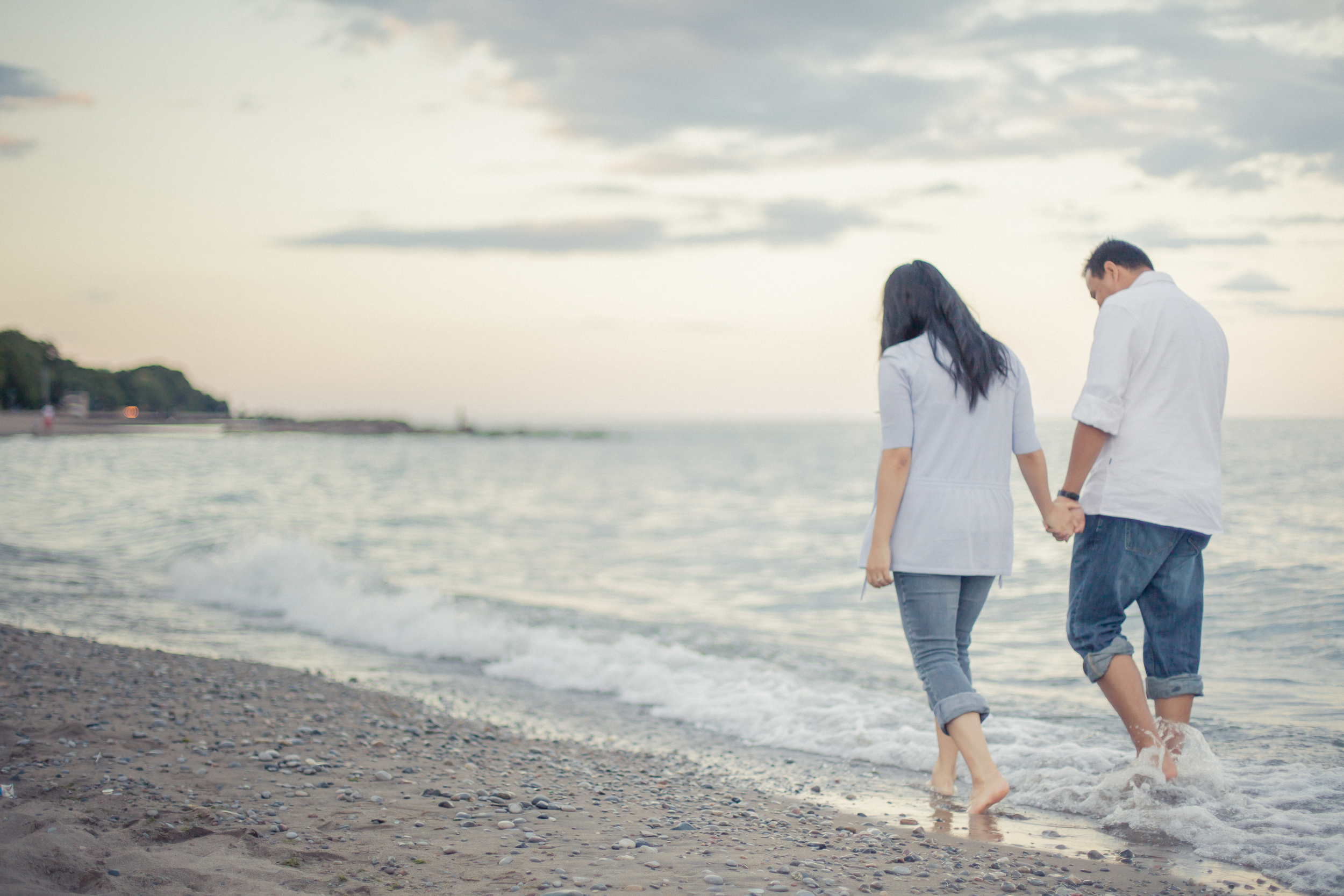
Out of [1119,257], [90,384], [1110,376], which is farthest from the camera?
[90,384]

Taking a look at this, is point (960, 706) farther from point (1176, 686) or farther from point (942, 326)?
point (942, 326)

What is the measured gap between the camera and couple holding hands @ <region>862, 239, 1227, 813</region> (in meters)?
3.24

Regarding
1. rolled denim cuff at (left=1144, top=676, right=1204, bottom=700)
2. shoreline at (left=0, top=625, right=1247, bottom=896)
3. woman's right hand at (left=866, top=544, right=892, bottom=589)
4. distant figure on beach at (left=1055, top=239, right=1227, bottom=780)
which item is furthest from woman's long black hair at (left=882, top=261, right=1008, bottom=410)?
shoreline at (left=0, top=625, right=1247, bottom=896)

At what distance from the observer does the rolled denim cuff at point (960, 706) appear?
332cm

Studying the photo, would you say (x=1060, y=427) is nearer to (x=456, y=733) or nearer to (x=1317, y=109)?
(x=1317, y=109)

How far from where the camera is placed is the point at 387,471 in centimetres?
3925

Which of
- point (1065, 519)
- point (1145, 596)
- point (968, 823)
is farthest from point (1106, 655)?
point (968, 823)

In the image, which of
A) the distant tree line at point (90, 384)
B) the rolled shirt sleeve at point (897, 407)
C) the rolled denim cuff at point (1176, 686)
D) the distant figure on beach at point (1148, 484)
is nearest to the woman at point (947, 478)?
the rolled shirt sleeve at point (897, 407)

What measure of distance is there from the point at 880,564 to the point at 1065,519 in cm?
77

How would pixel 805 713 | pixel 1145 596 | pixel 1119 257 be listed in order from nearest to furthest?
pixel 1145 596
pixel 1119 257
pixel 805 713

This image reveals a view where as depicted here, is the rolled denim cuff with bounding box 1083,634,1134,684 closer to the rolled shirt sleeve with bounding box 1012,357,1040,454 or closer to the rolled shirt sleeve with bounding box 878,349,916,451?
the rolled shirt sleeve with bounding box 1012,357,1040,454

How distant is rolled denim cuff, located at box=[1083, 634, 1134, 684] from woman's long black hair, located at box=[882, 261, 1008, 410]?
1.15 metres

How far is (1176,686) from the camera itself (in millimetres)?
3426

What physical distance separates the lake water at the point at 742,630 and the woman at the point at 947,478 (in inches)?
27.8
